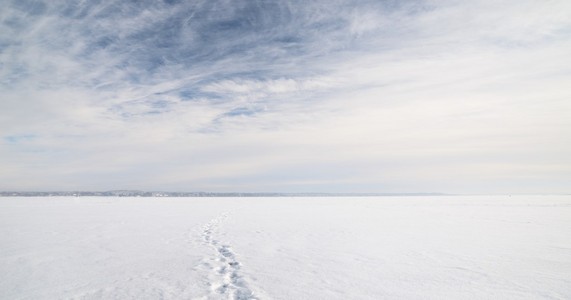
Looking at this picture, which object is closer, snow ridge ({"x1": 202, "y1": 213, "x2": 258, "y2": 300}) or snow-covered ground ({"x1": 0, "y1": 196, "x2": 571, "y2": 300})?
snow ridge ({"x1": 202, "y1": 213, "x2": 258, "y2": 300})

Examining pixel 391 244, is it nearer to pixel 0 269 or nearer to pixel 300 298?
pixel 300 298

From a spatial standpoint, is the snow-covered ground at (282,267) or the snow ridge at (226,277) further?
the snow-covered ground at (282,267)

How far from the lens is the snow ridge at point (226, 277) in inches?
188

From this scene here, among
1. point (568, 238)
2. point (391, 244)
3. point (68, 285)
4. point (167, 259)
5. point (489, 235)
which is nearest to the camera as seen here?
point (68, 285)

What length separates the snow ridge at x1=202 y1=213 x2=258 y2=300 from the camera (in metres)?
4.78

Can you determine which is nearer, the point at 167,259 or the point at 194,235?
the point at 167,259

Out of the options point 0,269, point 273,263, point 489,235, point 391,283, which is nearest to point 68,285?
point 0,269

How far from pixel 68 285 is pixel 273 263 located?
345 cm

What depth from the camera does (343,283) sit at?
545cm

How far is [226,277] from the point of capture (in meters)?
5.75

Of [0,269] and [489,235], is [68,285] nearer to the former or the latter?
[0,269]

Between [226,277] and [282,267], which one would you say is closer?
[226,277]

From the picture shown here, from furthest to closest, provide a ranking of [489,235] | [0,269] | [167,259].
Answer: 1. [489,235]
2. [167,259]
3. [0,269]

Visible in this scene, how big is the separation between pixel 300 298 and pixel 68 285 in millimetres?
3461
